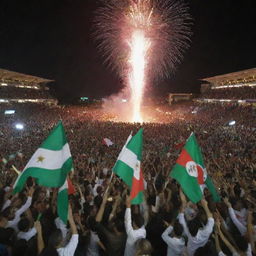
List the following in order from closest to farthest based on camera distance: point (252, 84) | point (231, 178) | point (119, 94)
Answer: point (231, 178)
point (252, 84)
point (119, 94)

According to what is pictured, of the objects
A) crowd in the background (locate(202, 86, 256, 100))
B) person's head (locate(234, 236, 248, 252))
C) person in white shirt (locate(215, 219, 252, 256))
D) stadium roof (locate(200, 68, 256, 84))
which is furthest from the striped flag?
stadium roof (locate(200, 68, 256, 84))

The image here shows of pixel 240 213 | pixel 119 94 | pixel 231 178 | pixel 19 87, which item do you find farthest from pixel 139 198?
pixel 119 94

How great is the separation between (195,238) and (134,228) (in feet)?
2.41

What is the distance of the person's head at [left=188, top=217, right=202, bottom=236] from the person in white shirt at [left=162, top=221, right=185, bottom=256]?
0.15 metres

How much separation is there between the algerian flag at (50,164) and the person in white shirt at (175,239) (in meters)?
1.53

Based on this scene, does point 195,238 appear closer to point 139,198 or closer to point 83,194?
point 139,198

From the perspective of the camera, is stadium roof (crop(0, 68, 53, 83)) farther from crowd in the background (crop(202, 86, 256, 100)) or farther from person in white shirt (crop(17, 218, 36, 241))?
person in white shirt (crop(17, 218, 36, 241))

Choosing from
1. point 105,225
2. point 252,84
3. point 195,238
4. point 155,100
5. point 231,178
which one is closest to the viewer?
point 195,238

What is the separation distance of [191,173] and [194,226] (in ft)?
3.47

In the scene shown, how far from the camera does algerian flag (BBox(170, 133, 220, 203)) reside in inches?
174

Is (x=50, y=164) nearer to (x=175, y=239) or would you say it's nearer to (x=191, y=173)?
(x=175, y=239)

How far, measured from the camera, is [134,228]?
11.8 feet

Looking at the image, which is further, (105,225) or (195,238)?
(105,225)

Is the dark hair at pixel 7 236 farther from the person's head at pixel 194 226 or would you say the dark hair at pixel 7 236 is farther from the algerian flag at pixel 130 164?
the person's head at pixel 194 226
